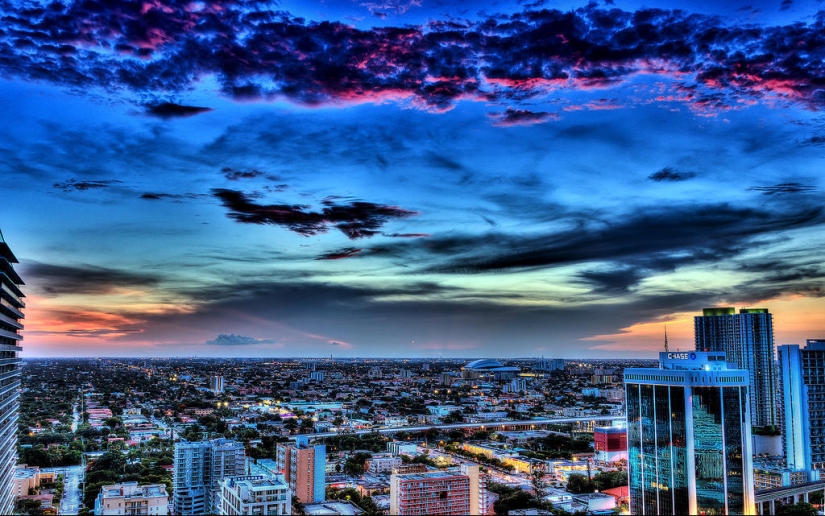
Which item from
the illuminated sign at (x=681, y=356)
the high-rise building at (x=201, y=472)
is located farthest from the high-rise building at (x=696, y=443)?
the high-rise building at (x=201, y=472)

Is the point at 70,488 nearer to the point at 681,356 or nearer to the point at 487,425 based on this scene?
the point at 681,356

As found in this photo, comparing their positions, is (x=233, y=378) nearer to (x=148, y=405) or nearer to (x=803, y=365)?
(x=148, y=405)

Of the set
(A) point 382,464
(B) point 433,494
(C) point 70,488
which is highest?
(B) point 433,494

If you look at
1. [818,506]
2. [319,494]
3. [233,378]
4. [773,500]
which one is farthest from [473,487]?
[233,378]

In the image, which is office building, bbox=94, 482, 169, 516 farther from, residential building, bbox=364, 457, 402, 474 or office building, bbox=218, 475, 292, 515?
residential building, bbox=364, 457, 402, 474

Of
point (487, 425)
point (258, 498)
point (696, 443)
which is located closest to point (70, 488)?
point (258, 498)

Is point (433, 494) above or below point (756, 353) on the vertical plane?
below
